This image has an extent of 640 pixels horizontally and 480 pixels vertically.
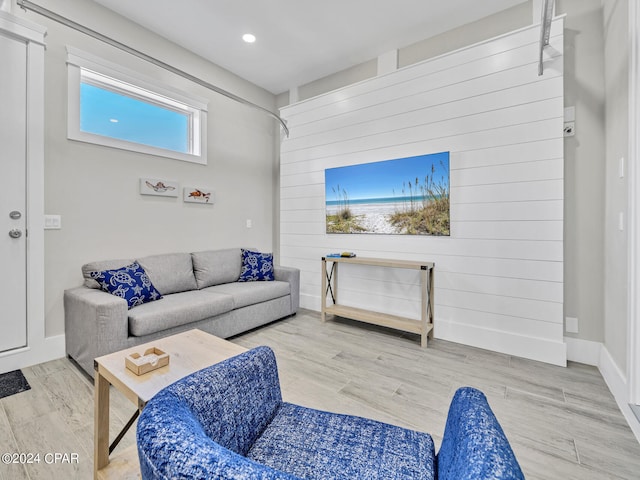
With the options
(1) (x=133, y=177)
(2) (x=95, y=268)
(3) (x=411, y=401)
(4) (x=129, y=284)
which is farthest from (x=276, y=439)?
(1) (x=133, y=177)

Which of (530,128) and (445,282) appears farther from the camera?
(445,282)

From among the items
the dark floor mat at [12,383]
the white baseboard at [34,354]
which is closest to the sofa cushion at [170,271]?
the white baseboard at [34,354]

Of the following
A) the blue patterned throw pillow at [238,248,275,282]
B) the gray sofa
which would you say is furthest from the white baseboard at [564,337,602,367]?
the blue patterned throw pillow at [238,248,275,282]

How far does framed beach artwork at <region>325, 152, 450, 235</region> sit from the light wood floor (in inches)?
50.3

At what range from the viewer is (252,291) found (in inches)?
129

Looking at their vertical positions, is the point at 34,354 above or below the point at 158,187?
below

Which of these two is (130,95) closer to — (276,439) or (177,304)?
(177,304)

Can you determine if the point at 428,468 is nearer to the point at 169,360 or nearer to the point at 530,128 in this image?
the point at 169,360

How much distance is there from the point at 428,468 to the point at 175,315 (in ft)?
7.37

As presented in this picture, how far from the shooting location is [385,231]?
352cm

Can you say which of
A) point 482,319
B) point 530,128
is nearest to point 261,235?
point 482,319

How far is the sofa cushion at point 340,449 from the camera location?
0.88 metres

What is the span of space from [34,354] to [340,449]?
2.87 m

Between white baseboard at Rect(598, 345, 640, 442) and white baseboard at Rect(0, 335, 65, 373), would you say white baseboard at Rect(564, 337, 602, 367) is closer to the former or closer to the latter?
white baseboard at Rect(598, 345, 640, 442)
